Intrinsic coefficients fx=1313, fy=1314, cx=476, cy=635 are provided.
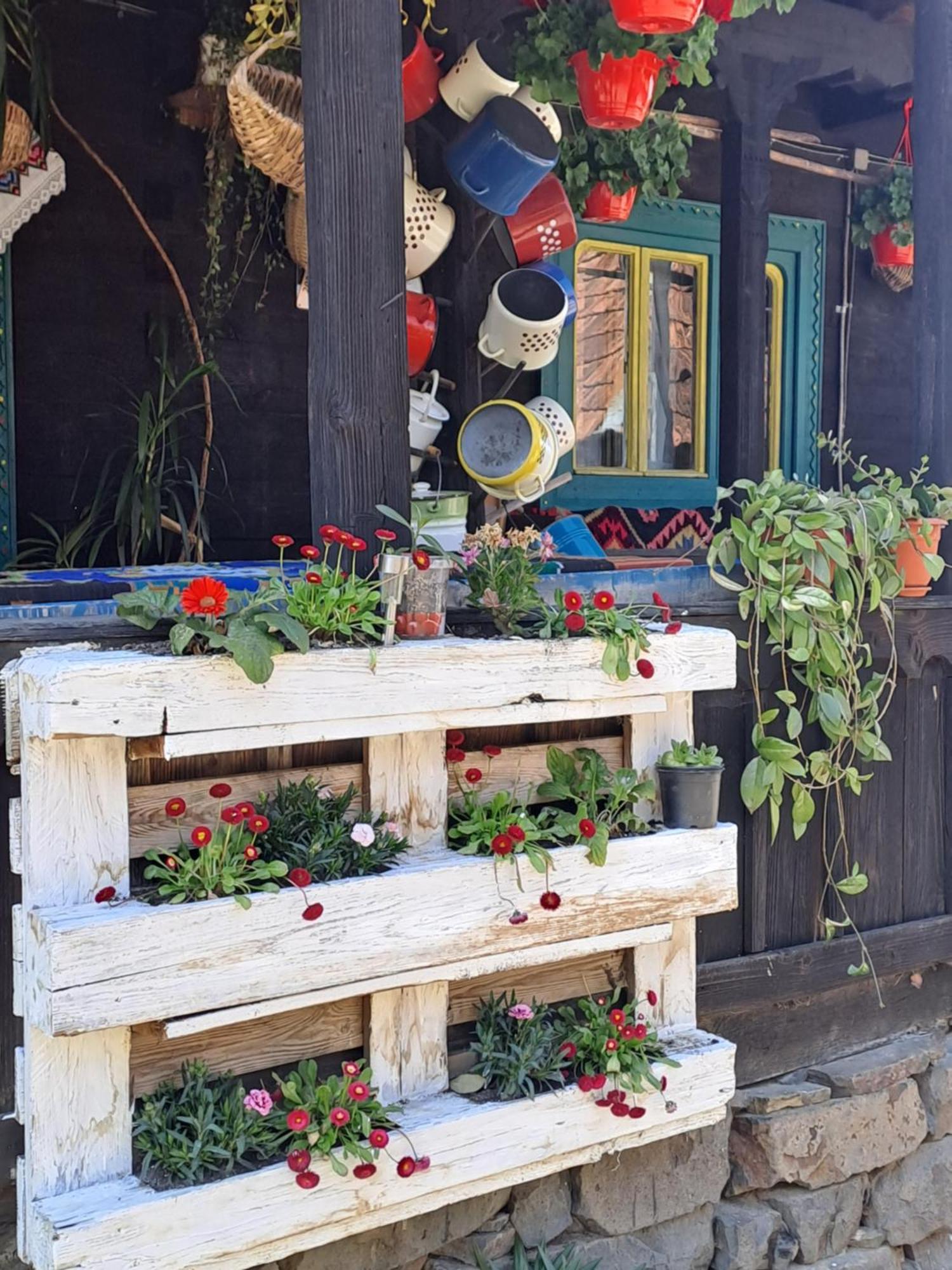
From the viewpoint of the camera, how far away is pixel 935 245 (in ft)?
11.2

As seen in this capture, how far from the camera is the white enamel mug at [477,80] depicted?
3639 mm

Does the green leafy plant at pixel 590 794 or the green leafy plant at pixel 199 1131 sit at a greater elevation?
the green leafy plant at pixel 590 794

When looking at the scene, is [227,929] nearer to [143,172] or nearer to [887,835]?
[887,835]

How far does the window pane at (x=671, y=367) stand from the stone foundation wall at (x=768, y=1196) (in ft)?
8.29

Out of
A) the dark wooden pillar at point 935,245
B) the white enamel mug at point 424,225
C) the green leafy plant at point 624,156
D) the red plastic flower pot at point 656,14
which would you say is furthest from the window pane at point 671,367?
the red plastic flower pot at point 656,14

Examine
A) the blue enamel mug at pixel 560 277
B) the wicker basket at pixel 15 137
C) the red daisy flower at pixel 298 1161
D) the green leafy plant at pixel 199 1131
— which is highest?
the wicker basket at pixel 15 137

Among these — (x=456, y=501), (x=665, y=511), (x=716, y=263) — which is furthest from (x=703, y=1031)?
(x=716, y=263)

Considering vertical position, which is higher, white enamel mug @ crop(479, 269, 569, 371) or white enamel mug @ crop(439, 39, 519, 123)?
white enamel mug @ crop(439, 39, 519, 123)

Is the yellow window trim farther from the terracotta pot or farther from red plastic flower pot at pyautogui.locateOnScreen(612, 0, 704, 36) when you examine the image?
the terracotta pot

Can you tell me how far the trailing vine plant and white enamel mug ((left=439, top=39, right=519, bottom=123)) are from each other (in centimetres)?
146

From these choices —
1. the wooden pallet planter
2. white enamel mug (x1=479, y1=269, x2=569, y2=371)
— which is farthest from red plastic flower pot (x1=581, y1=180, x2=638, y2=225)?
the wooden pallet planter

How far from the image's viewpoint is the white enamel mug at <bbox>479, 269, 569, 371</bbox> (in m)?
3.88

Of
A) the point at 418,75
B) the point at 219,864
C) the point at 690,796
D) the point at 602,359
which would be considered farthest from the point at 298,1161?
the point at 602,359

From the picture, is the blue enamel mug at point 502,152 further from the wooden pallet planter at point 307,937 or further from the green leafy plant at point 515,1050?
the green leafy plant at point 515,1050
